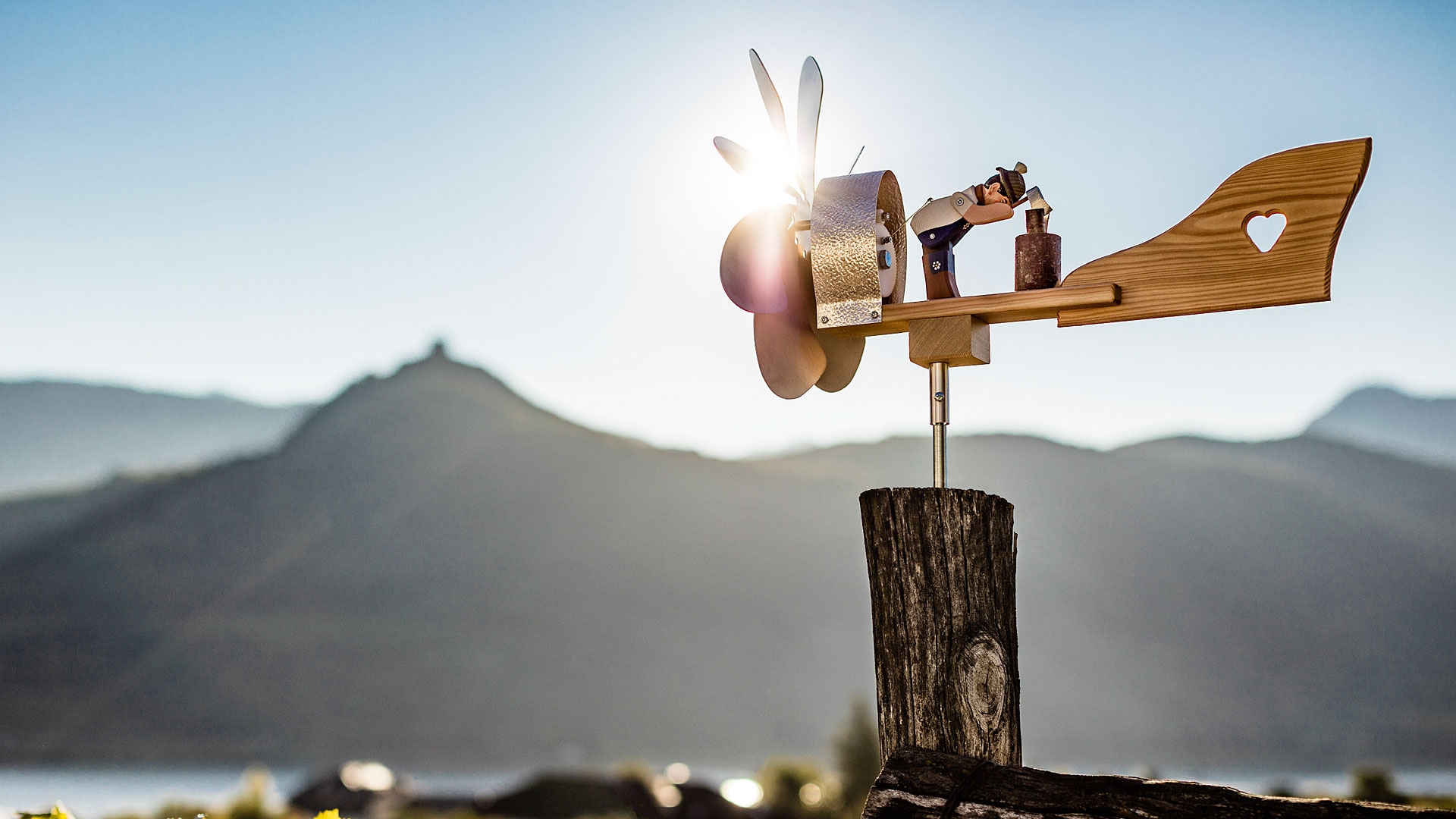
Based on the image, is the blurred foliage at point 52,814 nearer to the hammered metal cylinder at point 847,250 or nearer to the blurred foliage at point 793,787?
the hammered metal cylinder at point 847,250

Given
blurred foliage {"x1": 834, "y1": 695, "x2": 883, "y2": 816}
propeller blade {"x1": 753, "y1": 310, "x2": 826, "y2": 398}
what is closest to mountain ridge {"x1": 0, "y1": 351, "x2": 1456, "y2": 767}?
blurred foliage {"x1": 834, "y1": 695, "x2": 883, "y2": 816}

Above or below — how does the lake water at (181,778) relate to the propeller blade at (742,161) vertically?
below

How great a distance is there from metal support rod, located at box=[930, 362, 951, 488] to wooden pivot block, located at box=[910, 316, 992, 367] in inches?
1.0

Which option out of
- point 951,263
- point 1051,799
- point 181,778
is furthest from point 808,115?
point 181,778

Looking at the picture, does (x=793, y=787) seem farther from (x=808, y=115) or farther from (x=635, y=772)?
(x=808, y=115)

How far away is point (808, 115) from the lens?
96.3 inches

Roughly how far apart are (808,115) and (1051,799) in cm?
170

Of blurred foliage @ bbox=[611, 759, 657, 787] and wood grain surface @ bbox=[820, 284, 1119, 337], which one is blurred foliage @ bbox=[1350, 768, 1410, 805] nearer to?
blurred foliage @ bbox=[611, 759, 657, 787]

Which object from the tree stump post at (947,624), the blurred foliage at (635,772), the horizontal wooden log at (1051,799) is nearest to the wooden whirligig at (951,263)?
the tree stump post at (947,624)

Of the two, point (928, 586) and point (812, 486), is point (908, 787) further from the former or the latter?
point (812, 486)

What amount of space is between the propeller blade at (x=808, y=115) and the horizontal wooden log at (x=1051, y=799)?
1403 millimetres

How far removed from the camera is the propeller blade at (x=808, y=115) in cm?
242

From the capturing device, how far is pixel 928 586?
210cm

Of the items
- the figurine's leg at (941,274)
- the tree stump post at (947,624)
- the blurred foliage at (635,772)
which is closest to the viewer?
the tree stump post at (947,624)
